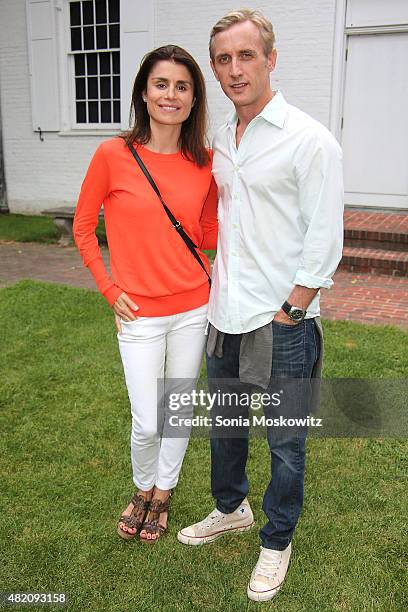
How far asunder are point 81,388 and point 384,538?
2204mm

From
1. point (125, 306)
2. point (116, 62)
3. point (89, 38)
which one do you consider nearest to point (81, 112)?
point (116, 62)

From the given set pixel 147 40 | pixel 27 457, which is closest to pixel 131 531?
pixel 27 457

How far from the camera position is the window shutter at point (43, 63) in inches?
411

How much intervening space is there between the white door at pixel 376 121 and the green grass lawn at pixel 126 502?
521 cm

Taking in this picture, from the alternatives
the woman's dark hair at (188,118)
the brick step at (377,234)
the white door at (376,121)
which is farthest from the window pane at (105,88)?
the woman's dark hair at (188,118)

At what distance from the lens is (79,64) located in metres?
10.7

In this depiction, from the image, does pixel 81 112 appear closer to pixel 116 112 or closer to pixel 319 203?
pixel 116 112

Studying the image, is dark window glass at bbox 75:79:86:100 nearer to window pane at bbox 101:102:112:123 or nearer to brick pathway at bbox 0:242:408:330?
window pane at bbox 101:102:112:123

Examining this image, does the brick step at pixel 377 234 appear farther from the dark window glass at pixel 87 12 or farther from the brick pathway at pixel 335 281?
the dark window glass at pixel 87 12

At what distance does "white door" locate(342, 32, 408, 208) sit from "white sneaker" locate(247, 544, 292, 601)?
7.41 meters

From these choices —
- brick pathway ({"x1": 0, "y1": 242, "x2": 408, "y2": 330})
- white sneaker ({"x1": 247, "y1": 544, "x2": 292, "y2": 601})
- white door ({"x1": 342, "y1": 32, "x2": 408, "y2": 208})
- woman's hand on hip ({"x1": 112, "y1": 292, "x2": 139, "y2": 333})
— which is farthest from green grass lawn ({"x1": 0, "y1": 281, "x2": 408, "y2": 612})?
white door ({"x1": 342, "y1": 32, "x2": 408, "y2": 208})

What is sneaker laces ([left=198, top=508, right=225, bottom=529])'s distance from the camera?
266 centimetres

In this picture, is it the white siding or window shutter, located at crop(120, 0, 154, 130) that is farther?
window shutter, located at crop(120, 0, 154, 130)

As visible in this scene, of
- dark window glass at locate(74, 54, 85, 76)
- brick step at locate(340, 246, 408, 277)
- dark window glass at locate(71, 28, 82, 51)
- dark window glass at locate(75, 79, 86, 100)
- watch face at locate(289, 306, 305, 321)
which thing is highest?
dark window glass at locate(71, 28, 82, 51)
